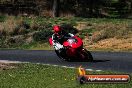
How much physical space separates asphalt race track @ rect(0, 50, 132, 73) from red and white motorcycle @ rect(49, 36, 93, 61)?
0.39m

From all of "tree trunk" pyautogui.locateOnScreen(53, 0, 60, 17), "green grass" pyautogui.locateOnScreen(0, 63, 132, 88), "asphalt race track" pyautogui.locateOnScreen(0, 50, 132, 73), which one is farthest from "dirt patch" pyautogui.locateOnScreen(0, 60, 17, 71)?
"tree trunk" pyautogui.locateOnScreen(53, 0, 60, 17)

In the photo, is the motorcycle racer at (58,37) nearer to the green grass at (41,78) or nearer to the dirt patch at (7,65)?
the dirt patch at (7,65)

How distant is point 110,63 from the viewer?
21.5 m

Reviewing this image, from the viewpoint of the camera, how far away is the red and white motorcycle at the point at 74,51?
22609mm

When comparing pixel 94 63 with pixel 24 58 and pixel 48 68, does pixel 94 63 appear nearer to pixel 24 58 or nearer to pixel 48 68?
pixel 48 68

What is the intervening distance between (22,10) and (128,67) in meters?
39.6

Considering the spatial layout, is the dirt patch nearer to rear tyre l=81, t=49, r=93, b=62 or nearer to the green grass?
the green grass

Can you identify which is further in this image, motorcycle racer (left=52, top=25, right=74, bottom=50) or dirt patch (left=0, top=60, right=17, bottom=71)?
motorcycle racer (left=52, top=25, right=74, bottom=50)

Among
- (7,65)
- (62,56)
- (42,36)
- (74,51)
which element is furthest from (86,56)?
(42,36)

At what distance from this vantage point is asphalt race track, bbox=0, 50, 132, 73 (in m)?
20.4

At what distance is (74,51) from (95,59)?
131 centimetres

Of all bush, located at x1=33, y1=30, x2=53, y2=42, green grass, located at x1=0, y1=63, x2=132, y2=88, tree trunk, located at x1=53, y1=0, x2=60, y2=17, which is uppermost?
green grass, located at x1=0, y1=63, x2=132, y2=88

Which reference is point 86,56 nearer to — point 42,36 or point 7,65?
point 7,65

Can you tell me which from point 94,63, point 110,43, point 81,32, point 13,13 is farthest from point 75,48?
point 13,13
